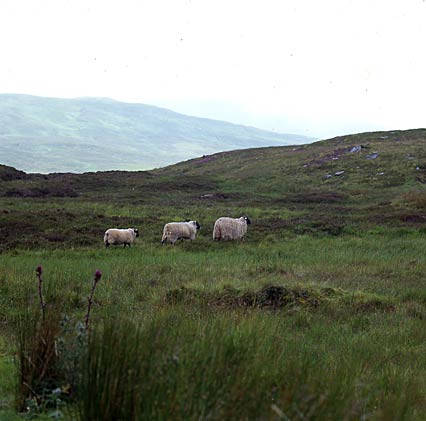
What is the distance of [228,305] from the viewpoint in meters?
8.91

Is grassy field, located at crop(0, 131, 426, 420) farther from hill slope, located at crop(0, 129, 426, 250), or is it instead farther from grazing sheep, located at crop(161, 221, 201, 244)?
grazing sheep, located at crop(161, 221, 201, 244)

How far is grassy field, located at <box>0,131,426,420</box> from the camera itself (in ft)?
10.3

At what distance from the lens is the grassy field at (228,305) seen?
314cm

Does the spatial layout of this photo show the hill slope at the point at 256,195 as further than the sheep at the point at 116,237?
Yes

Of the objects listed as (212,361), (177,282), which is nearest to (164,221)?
(177,282)

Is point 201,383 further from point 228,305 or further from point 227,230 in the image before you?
point 227,230

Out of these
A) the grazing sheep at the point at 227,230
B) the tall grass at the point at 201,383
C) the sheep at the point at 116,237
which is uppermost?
the tall grass at the point at 201,383

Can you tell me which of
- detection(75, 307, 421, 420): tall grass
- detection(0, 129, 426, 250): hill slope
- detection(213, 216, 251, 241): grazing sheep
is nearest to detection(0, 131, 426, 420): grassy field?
detection(75, 307, 421, 420): tall grass

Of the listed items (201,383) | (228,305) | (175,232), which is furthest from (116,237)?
(201,383)

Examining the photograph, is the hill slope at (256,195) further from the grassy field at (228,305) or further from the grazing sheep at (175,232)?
the grazing sheep at (175,232)

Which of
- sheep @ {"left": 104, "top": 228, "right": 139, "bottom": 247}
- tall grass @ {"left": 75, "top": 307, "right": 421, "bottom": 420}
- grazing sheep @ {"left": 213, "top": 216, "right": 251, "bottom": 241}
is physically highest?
tall grass @ {"left": 75, "top": 307, "right": 421, "bottom": 420}

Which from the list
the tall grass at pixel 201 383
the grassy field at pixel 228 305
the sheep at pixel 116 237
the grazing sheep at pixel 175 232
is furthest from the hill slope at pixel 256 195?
the tall grass at pixel 201 383

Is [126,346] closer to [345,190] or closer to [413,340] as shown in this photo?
[413,340]

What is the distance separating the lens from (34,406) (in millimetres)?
3732
